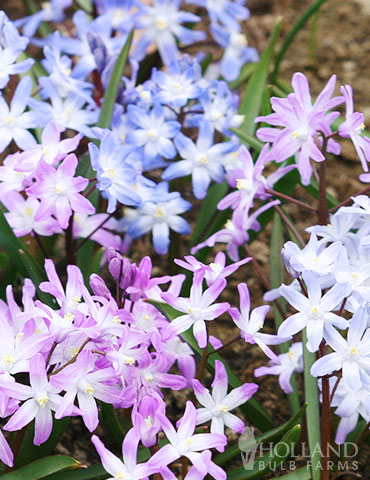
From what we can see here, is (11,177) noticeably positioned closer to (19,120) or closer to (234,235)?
(19,120)

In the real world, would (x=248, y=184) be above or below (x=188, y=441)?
above

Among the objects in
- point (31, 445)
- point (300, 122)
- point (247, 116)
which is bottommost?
point (31, 445)

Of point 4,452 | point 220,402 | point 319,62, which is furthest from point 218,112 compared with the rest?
point 319,62

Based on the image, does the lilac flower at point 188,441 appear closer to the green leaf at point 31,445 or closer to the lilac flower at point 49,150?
the green leaf at point 31,445

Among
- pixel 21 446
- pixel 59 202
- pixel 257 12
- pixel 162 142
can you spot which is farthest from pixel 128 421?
pixel 257 12

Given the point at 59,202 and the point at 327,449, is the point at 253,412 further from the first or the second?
the point at 59,202

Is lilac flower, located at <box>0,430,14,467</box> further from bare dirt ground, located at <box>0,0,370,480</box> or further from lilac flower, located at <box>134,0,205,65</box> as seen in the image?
lilac flower, located at <box>134,0,205,65</box>

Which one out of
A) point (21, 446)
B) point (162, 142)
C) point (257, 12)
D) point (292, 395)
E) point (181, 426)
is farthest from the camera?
point (257, 12)

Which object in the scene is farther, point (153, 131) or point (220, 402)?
point (153, 131)
